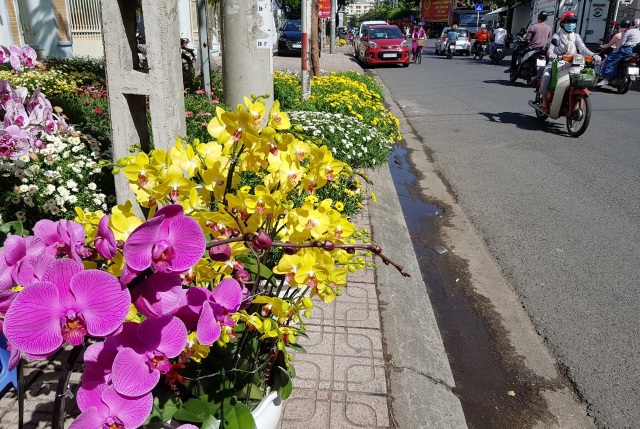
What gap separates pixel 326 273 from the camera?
4.30 feet

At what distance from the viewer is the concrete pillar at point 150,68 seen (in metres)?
2.64

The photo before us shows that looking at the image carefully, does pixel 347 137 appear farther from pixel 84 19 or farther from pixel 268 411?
pixel 84 19

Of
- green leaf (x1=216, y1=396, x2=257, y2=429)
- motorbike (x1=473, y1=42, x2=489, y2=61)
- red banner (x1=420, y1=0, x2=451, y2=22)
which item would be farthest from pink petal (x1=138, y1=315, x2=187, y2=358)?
red banner (x1=420, y1=0, x2=451, y2=22)

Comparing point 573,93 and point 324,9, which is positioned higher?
point 324,9

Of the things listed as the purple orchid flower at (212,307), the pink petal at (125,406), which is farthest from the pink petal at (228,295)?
the pink petal at (125,406)

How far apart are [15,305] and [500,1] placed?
137ft

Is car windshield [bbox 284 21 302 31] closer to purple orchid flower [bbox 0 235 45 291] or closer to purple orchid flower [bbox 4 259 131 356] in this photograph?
purple orchid flower [bbox 0 235 45 291]

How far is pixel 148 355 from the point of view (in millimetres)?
950

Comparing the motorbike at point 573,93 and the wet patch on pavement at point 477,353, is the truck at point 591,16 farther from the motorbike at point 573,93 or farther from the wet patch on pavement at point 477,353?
the wet patch on pavement at point 477,353

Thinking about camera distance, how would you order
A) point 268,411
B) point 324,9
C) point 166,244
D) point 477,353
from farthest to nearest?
point 324,9, point 477,353, point 268,411, point 166,244

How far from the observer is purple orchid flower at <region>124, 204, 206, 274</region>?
35.5 inches

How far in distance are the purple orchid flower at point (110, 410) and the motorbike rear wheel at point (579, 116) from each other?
8.71m

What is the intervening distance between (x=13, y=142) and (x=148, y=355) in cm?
110

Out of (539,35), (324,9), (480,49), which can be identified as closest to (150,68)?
(539,35)
